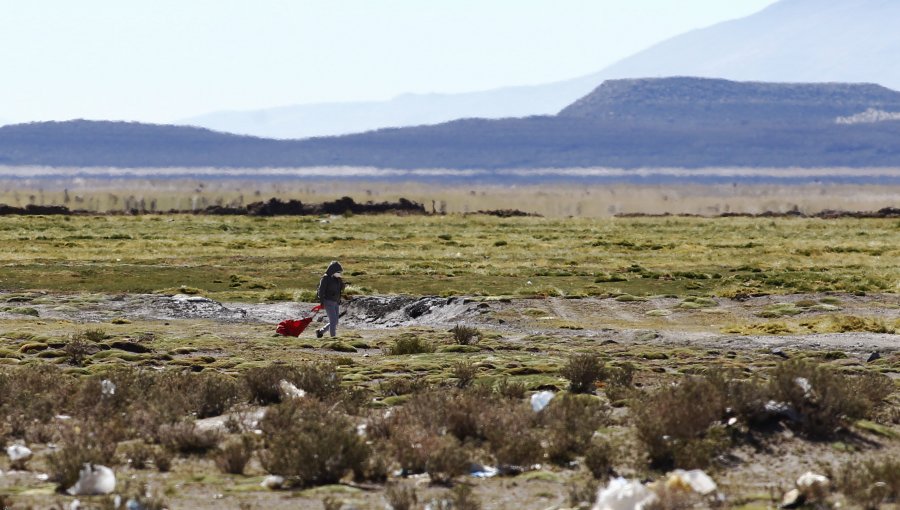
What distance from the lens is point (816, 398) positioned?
1445 cm

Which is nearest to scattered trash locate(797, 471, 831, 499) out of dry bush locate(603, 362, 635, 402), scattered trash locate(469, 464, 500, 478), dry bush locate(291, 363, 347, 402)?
scattered trash locate(469, 464, 500, 478)

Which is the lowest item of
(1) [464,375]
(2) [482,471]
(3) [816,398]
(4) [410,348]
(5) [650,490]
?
(4) [410,348]

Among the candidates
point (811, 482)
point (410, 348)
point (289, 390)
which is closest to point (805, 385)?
point (811, 482)

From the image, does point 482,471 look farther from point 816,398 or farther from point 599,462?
point 816,398

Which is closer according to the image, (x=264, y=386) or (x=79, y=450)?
(x=79, y=450)

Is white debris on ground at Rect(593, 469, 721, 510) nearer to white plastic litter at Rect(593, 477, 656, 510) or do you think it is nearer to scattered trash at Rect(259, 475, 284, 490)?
white plastic litter at Rect(593, 477, 656, 510)

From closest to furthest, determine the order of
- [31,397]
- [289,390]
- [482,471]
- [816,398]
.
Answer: [482,471], [816,398], [31,397], [289,390]

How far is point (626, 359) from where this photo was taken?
2347 centimetres

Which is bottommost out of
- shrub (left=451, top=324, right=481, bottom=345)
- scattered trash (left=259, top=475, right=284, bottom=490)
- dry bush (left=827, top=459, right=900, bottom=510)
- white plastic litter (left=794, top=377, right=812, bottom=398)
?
shrub (left=451, top=324, right=481, bottom=345)

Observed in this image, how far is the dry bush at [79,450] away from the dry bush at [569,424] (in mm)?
4350

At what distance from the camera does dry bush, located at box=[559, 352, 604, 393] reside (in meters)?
18.5

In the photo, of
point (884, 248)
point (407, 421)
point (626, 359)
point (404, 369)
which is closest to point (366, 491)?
point (407, 421)

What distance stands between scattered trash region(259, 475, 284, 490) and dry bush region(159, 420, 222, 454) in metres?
1.70

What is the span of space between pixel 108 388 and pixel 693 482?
7963 mm
